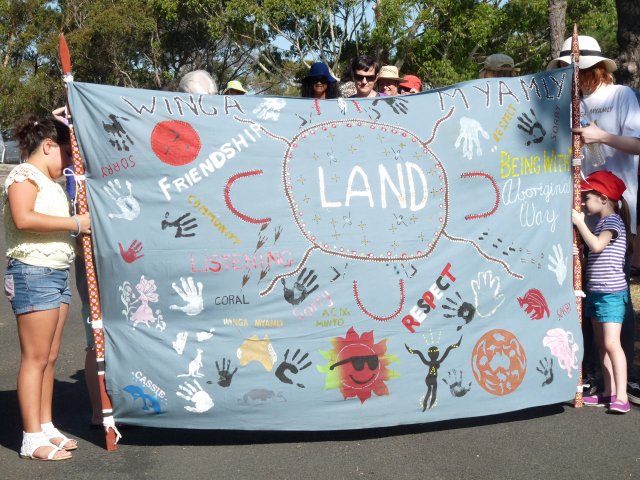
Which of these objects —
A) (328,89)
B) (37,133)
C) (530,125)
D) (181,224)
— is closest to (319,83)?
(328,89)

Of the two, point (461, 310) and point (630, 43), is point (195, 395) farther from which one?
point (630, 43)

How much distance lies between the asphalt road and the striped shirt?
685 millimetres

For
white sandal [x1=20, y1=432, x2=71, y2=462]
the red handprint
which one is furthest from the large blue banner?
white sandal [x1=20, y1=432, x2=71, y2=462]

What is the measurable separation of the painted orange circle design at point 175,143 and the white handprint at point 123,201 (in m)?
0.22

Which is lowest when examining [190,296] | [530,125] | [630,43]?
[190,296]

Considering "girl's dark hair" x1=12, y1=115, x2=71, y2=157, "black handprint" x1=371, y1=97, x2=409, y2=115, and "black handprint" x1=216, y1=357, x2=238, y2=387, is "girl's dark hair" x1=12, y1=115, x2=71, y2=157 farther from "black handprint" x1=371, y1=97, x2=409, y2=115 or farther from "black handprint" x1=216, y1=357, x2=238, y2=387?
"black handprint" x1=371, y1=97, x2=409, y2=115

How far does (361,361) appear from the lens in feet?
14.7

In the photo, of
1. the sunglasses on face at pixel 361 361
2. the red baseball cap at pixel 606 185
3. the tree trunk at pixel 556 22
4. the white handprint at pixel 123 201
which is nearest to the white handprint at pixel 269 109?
the white handprint at pixel 123 201

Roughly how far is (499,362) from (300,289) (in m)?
1.14

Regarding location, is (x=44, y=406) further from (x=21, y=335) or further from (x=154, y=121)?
(x=154, y=121)

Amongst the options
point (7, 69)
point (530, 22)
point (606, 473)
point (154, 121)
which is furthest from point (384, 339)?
point (7, 69)

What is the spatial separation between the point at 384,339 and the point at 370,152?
947 millimetres

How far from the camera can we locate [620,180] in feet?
16.4

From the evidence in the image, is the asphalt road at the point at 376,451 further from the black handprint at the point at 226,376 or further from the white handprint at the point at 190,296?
the white handprint at the point at 190,296
